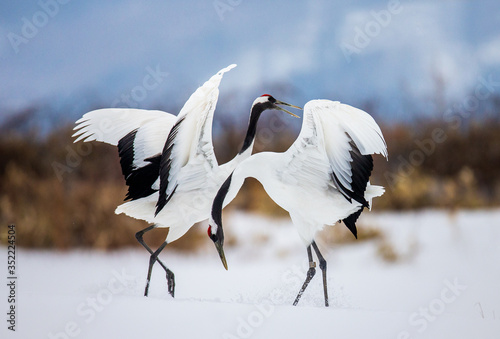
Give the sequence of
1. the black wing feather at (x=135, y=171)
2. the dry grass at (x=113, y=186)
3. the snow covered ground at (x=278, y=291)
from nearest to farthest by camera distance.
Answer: the snow covered ground at (x=278, y=291), the black wing feather at (x=135, y=171), the dry grass at (x=113, y=186)

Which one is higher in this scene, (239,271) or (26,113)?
(26,113)

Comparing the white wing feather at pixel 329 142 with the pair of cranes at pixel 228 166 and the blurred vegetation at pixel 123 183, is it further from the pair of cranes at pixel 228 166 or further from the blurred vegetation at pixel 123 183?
the blurred vegetation at pixel 123 183

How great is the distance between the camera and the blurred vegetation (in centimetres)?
786

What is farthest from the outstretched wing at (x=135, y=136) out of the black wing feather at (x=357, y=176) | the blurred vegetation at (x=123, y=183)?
the blurred vegetation at (x=123, y=183)

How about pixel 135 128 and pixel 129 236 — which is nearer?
pixel 135 128

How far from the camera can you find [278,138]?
33.1 feet

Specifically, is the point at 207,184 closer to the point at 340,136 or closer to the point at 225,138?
the point at 340,136

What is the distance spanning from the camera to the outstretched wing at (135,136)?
414cm

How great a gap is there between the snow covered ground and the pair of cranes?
0.53 m

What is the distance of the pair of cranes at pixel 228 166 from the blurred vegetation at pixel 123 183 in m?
3.32

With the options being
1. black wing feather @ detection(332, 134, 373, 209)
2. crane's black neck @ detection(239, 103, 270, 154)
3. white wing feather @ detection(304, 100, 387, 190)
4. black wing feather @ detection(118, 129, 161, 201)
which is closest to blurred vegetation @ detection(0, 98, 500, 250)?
black wing feather @ detection(118, 129, 161, 201)

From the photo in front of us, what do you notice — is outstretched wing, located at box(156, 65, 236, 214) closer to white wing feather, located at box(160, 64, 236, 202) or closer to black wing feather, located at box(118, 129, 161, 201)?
white wing feather, located at box(160, 64, 236, 202)

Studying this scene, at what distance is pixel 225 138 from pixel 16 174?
3574 mm

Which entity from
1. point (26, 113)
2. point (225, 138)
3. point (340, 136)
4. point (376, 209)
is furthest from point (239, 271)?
point (26, 113)
